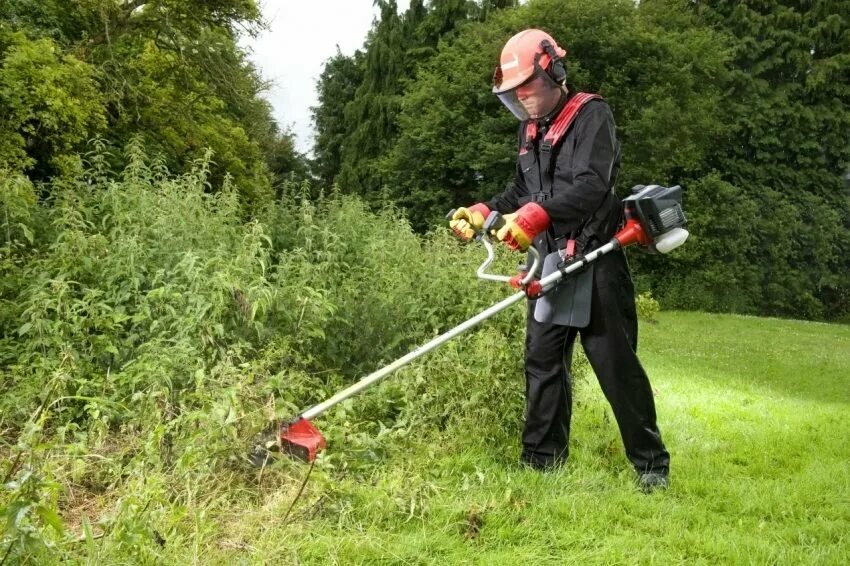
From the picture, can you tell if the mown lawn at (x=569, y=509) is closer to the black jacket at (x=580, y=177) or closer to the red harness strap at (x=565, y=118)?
the black jacket at (x=580, y=177)

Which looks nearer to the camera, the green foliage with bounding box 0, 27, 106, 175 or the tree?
the green foliage with bounding box 0, 27, 106, 175

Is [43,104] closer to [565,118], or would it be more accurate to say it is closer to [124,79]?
[124,79]

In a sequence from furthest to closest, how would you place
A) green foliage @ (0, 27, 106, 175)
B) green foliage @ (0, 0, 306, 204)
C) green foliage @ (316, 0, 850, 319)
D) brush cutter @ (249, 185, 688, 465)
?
1. green foliage @ (316, 0, 850, 319)
2. green foliage @ (0, 0, 306, 204)
3. green foliage @ (0, 27, 106, 175)
4. brush cutter @ (249, 185, 688, 465)

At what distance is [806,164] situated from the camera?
2462 cm

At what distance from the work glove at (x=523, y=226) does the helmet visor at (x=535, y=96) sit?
573mm

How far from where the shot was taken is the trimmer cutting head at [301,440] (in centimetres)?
311

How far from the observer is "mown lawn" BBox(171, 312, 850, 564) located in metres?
2.69

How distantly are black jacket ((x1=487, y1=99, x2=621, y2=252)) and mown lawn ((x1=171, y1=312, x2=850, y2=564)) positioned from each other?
46.3 inches

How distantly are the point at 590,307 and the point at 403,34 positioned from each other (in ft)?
89.2

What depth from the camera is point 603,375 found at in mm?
3434

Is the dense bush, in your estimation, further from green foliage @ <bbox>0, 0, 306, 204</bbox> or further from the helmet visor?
green foliage @ <bbox>0, 0, 306, 204</bbox>

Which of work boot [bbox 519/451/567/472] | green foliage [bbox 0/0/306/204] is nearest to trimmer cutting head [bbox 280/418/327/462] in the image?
work boot [bbox 519/451/567/472]

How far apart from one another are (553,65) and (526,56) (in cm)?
13

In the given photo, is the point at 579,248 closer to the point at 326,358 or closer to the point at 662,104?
the point at 326,358
